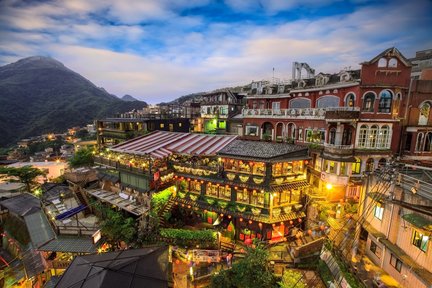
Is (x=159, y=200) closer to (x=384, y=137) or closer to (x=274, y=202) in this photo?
(x=274, y=202)

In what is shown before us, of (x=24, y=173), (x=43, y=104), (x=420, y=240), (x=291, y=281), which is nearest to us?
(x=420, y=240)

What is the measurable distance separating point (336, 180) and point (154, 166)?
23.2 meters

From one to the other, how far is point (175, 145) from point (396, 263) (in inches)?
1090

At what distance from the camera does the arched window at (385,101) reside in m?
21.7

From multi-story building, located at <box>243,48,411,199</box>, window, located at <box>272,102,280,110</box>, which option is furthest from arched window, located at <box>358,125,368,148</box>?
window, located at <box>272,102,280,110</box>

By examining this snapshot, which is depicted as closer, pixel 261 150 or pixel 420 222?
pixel 420 222

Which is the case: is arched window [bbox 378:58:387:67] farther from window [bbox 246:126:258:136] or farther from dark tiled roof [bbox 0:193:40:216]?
dark tiled roof [bbox 0:193:40:216]

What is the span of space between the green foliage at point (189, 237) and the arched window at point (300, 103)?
2238 cm

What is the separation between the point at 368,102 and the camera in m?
22.0

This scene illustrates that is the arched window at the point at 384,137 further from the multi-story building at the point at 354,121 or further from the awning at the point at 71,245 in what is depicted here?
the awning at the point at 71,245

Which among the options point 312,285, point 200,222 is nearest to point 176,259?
point 200,222

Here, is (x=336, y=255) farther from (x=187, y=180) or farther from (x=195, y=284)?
(x=187, y=180)

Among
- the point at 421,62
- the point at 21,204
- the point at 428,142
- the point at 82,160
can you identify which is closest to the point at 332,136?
the point at 428,142

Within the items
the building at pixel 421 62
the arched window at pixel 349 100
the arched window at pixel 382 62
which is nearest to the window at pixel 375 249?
the arched window at pixel 349 100
